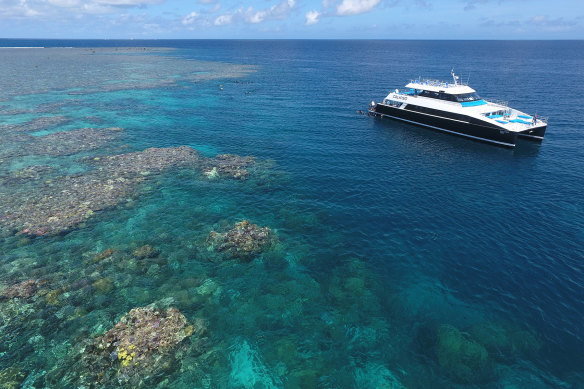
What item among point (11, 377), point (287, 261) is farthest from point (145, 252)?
point (287, 261)

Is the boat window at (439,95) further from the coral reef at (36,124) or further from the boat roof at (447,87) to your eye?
the coral reef at (36,124)

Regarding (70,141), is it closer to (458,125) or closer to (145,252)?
(145,252)

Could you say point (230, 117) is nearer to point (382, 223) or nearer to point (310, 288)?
point (382, 223)

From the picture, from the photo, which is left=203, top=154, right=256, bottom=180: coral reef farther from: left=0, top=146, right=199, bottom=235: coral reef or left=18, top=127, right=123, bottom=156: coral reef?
left=18, top=127, right=123, bottom=156: coral reef

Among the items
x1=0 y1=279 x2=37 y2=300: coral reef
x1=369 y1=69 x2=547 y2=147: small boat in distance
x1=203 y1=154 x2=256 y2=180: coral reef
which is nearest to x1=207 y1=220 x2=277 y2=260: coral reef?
x1=203 y1=154 x2=256 y2=180: coral reef

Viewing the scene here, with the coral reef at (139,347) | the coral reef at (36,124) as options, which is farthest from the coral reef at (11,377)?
the coral reef at (36,124)
